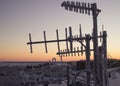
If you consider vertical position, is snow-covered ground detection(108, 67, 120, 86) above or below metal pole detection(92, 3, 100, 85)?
below

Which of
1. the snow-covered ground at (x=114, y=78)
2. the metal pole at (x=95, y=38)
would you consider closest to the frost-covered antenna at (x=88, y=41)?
the metal pole at (x=95, y=38)

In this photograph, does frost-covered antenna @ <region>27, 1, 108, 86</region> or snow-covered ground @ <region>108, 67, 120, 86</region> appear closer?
frost-covered antenna @ <region>27, 1, 108, 86</region>

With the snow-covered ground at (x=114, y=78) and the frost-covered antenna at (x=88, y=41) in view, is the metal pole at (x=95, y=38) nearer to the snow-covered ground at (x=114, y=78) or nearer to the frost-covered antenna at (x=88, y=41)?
the frost-covered antenna at (x=88, y=41)

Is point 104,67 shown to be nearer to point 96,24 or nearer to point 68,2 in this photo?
point 96,24

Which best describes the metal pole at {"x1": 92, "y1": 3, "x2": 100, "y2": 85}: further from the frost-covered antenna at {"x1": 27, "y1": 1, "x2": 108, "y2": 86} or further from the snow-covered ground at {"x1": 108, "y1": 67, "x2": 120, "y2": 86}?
the snow-covered ground at {"x1": 108, "y1": 67, "x2": 120, "y2": 86}

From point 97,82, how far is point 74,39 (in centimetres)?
216

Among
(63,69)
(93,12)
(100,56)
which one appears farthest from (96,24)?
(63,69)

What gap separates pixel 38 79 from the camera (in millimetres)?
34438

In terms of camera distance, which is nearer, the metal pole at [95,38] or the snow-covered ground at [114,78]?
the metal pole at [95,38]

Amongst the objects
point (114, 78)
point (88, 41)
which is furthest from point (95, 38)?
point (114, 78)

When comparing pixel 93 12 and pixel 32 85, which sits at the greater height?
pixel 93 12

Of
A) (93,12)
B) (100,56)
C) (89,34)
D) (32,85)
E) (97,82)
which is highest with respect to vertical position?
(93,12)

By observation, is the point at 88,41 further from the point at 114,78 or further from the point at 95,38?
the point at 114,78

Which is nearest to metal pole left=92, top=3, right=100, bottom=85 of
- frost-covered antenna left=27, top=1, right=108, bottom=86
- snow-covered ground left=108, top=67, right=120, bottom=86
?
frost-covered antenna left=27, top=1, right=108, bottom=86
